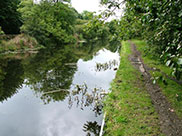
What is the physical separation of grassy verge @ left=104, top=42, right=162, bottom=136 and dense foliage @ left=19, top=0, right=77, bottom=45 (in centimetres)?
2272

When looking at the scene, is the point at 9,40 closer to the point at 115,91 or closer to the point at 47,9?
the point at 47,9

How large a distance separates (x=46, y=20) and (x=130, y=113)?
33919 mm

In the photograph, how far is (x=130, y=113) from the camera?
6.09 metres

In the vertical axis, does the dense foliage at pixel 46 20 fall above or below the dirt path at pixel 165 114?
above

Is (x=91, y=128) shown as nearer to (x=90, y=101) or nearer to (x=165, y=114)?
(x=90, y=101)

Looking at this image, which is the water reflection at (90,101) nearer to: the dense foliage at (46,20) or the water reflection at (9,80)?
the water reflection at (9,80)

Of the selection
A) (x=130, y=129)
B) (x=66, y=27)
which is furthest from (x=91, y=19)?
(x=66, y=27)

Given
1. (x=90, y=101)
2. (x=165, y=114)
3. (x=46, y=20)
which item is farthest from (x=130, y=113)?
(x=46, y=20)

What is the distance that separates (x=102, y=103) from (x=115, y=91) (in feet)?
3.73

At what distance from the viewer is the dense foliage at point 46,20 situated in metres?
30.4

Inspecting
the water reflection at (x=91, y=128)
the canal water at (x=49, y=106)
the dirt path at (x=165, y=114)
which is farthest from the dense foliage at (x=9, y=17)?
the dirt path at (x=165, y=114)

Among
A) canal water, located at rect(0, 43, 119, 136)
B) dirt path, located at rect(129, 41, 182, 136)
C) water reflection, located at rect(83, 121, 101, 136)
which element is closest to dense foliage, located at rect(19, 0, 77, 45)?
canal water, located at rect(0, 43, 119, 136)

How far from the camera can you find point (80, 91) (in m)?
9.96

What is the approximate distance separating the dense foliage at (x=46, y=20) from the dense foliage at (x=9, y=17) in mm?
2328
